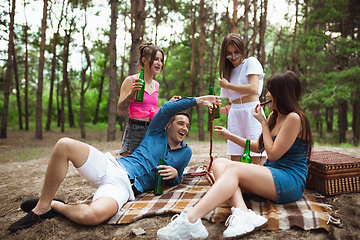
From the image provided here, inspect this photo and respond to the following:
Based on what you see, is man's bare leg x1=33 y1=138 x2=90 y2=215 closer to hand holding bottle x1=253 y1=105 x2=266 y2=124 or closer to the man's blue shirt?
the man's blue shirt

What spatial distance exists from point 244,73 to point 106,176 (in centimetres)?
197

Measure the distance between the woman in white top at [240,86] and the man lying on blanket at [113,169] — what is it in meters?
0.36

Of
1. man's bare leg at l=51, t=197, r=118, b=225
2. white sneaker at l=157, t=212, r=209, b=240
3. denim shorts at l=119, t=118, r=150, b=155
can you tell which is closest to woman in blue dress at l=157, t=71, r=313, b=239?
white sneaker at l=157, t=212, r=209, b=240

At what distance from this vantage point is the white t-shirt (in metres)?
2.82

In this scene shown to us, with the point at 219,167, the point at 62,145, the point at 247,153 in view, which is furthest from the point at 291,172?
the point at 62,145

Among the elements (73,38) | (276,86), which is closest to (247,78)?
(276,86)

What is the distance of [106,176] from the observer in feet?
8.11

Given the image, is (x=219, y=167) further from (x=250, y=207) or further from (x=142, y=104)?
(x=142, y=104)

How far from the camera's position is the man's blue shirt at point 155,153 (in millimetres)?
2791

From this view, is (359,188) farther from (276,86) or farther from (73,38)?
(73,38)

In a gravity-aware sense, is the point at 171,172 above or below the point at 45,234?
above

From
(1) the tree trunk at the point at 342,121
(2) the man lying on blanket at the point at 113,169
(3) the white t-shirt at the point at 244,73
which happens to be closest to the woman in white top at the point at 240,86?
(3) the white t-shirt at the point at 244,73

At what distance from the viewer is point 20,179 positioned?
14.3ft

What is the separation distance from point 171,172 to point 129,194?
21.9 inches
